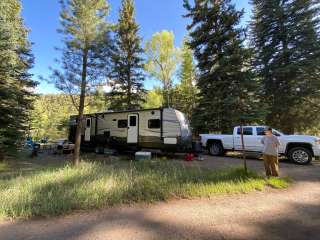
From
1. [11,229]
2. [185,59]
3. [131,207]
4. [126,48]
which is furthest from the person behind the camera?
[185,59]

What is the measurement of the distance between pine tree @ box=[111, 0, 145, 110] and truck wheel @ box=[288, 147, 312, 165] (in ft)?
43.1

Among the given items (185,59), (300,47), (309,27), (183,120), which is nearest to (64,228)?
(183,120)

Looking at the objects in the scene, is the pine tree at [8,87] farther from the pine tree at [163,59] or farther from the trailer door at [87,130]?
the pine tree at [163,59]

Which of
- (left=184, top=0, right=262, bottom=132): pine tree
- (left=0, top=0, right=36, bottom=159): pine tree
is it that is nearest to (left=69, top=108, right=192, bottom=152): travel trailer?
(left=184, top=0, right=262, bottom=132): pine tree

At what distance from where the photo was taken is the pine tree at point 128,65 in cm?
1994

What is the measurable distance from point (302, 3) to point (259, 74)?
5.94 m

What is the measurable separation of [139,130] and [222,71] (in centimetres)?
699

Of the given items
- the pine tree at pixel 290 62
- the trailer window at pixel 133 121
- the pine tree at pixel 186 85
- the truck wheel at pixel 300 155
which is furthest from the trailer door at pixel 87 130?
the pine tree at pixel 290 62

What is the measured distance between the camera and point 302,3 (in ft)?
54.0

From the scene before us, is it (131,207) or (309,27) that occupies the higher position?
(309,27)

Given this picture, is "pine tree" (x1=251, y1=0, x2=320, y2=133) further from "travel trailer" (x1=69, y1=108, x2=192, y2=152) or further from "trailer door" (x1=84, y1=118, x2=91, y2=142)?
"trailer door" (x1=84, y1=118, x2=91, y2=142)

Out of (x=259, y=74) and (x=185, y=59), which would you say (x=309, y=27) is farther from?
(x=185, y=59)

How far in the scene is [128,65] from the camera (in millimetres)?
20500

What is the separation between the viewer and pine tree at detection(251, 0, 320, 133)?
15.5 metres
